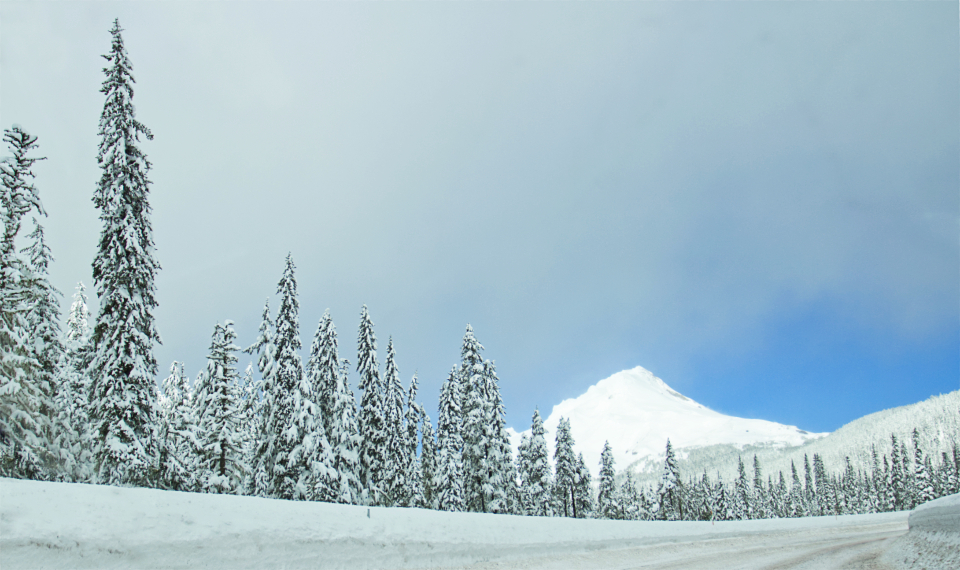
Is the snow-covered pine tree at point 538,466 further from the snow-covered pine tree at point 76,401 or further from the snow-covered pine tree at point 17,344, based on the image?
the snow-covered pine tree at point 17,344

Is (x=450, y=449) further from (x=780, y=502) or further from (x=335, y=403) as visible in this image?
(x=780, y=502)

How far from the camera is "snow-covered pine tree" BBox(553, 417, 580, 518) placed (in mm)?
56750

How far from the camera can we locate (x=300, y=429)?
3031 cm

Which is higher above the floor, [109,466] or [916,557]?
[109,466]

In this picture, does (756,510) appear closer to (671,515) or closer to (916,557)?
(671,515)

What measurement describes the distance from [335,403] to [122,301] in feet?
59.4

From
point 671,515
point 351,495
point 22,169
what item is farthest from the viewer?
point 671,515

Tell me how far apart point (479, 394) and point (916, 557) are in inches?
1204

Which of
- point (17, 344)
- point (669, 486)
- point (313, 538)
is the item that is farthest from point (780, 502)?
point (17, 344)

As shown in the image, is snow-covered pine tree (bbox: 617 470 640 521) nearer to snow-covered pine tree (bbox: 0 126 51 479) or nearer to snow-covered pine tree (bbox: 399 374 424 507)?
snow-covered pine tree (bbox: 399 374 424 507)

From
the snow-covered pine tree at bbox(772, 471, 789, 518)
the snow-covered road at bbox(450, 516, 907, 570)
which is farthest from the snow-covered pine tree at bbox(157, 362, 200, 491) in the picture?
the snow-covered pine tree at bbox(772, 471, 789, 518)

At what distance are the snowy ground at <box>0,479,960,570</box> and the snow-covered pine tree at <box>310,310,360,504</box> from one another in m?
19.9

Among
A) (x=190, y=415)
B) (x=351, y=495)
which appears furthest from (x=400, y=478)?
(x=190, y=415)

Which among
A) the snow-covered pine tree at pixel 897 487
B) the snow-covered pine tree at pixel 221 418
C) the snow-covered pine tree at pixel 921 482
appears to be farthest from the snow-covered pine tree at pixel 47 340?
the snow-covered pine tree at pixel 897 487
